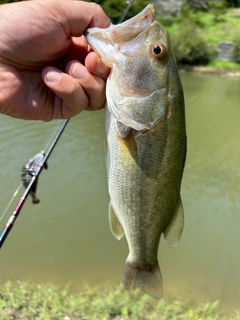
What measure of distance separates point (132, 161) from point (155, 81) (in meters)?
0.37

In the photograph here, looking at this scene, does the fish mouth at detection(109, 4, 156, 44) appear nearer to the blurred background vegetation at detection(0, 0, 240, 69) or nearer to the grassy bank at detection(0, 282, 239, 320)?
the grassy bank at detection(0, 282, 239, 320)

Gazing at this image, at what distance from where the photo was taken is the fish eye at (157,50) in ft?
4.78

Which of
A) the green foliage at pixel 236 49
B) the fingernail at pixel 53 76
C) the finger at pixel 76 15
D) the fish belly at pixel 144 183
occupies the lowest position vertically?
the green foliage at pixel 236 49

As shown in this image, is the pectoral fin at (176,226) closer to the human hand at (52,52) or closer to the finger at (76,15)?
the human hand at (52,52)

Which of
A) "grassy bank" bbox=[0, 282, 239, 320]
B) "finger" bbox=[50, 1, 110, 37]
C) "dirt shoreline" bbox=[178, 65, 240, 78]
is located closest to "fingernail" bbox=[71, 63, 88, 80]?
"finger" bbox=[50, 1, 110, 37]

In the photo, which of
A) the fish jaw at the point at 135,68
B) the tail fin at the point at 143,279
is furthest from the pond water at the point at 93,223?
the fish jaw at the point at 135,68

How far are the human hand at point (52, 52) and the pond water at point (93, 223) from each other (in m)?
2.84

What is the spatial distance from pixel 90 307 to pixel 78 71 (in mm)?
2362

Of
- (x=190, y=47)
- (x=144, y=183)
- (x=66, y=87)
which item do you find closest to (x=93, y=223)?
(x=144, y=183)

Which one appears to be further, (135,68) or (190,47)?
(190,47)

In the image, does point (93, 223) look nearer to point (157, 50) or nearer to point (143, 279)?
point (143, 279)

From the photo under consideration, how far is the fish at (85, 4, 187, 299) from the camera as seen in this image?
146cm

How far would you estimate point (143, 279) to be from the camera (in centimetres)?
192

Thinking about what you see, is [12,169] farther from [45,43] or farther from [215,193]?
[45,43]
